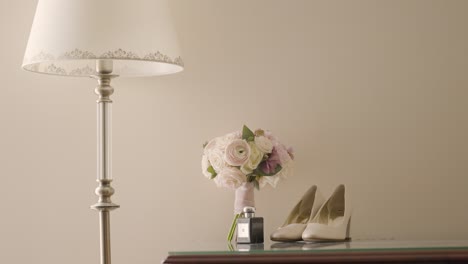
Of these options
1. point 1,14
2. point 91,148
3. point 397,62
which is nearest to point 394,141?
point 397,62

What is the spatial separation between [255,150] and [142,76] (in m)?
0.48

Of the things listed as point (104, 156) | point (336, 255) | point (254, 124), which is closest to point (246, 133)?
point (254, 124)

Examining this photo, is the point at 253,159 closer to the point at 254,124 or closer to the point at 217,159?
the point at 217,159

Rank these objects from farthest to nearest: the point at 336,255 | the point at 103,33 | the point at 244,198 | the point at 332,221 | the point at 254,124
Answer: the point at 254,124 < the point at 244,198 < the point at 332,221 < the point at 103,33 < the point at 336,255

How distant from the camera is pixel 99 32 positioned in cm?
216

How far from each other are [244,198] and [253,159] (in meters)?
0.13

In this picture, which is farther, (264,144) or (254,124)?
(254,124)

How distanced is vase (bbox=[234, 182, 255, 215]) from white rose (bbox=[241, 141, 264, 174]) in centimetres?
7

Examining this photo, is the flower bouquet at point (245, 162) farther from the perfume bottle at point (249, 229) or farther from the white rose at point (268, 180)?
the perfume bottle at point (249, 229)

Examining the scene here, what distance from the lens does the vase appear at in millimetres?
2377

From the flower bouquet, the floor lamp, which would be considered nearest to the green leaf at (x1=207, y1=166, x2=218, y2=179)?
the flower bouquet

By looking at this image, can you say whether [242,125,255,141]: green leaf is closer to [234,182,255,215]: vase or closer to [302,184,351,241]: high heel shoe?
[234,182,255,215]: vase

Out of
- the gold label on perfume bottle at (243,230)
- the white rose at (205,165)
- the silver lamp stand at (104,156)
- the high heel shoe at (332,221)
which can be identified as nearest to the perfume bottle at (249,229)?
the gold label on perfume bottle at (243,230)

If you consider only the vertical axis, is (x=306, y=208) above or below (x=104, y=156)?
below
